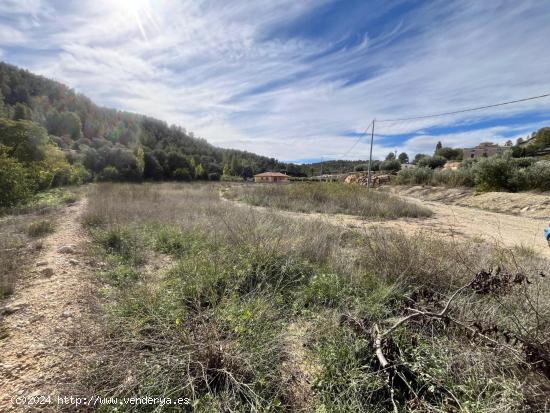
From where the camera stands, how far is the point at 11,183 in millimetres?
8008

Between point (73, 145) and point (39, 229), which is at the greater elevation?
point (73, 145)

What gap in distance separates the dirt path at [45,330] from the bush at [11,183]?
6.30 m

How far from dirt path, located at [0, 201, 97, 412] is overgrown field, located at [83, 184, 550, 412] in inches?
8.9

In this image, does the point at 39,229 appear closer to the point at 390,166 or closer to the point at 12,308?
the point at 12,308

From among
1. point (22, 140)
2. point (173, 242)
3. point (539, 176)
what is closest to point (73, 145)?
point (22, 140)

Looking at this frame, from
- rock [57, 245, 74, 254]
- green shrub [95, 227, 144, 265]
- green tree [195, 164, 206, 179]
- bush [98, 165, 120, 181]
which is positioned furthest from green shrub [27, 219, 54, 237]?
green tree [195, 164, 206, 179]

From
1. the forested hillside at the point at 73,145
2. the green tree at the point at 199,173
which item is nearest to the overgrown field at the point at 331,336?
the forested hillside at the point at 73,145

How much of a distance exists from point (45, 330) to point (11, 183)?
899 centimetres

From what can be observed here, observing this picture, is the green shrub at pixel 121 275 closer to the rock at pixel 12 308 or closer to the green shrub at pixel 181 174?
the rock at pixel 12 308

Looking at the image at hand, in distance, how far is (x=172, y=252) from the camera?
471 centimetres

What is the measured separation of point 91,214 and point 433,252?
8.55 meters

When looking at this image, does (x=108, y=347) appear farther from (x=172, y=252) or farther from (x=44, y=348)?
(x=172, y=252)

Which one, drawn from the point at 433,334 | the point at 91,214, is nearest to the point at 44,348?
the point at 433,334

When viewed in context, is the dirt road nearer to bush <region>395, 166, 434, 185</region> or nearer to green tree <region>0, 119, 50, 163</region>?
bush <region>395, 166, 434, 185</region>
